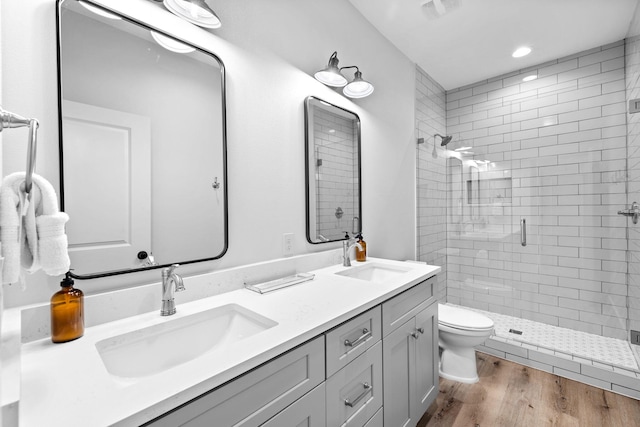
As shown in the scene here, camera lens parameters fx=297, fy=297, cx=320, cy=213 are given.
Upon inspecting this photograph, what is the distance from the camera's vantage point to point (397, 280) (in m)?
1.48

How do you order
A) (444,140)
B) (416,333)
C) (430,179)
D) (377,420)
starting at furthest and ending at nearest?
(444,140) < (430,179) < (416,333) < (377,420)

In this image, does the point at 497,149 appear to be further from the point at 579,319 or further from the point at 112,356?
the point at 112,356

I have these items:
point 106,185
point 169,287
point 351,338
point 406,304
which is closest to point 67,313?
point 169,287

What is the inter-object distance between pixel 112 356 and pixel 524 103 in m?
3.77

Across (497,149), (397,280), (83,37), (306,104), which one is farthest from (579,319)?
(83,37)

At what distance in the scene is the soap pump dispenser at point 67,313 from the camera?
82cm

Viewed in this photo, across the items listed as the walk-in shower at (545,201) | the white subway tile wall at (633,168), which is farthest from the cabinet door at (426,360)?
the white subway tile wall at (633,168)

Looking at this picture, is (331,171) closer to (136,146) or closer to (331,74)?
(331,74)

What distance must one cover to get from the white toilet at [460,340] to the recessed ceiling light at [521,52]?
2.36 meters

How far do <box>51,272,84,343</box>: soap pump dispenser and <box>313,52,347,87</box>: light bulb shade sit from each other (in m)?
1.53

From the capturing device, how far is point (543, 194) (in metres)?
2.92

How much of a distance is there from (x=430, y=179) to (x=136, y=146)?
2.72 metres

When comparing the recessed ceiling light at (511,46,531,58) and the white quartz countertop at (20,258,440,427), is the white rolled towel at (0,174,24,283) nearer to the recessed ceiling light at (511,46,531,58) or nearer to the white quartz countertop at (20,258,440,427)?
the white quartz countertop at (20,258,440,427)

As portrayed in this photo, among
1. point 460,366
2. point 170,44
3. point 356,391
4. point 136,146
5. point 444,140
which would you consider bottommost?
point 460,366
